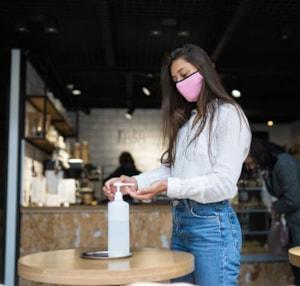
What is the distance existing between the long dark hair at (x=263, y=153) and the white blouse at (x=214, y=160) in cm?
189

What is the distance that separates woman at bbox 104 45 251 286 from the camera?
5.89 ft

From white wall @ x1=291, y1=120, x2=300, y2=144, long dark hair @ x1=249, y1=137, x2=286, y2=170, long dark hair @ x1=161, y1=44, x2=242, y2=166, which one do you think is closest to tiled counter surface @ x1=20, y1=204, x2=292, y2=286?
long dark hair @ x1=249, y1=137, x2=286, y2=170

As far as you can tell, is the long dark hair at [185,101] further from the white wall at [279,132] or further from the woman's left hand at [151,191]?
the white wall at [279,132]

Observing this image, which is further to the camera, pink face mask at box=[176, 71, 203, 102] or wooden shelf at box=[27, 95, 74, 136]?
wooden shelf at box=[27, 95, 74, 136]

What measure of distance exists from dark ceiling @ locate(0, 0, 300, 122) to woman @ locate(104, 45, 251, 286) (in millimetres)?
2504

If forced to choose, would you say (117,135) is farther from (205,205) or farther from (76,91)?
(205,205)

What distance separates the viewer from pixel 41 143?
607 centimetres

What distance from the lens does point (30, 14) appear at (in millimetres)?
4660

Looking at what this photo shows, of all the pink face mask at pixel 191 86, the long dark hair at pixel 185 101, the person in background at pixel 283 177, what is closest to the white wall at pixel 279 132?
the person in background at pixel 283 177

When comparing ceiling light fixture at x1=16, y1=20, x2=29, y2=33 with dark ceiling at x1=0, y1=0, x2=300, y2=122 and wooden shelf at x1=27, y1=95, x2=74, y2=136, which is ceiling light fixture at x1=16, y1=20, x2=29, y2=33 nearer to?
dark ceiling at x1=0, y1=0, x2=300, y2=122

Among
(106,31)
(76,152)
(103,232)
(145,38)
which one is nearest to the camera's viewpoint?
(103,232)

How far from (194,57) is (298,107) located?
24.1 feet

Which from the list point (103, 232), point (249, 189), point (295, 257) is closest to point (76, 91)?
point (249, 189)

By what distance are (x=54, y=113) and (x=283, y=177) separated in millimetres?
4135
